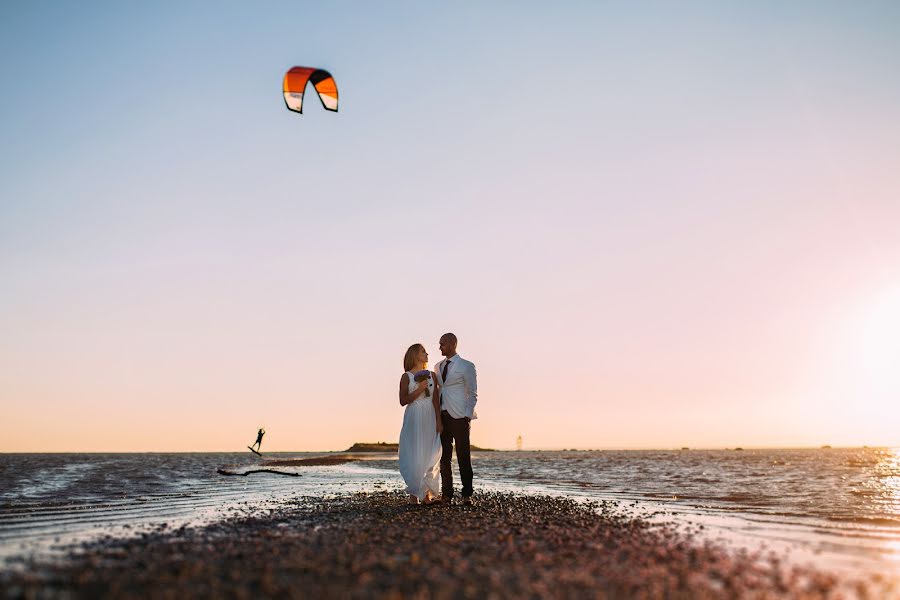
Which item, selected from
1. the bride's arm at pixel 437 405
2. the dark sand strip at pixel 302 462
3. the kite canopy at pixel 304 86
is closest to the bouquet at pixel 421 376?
the bride's arm at pixel 437 405

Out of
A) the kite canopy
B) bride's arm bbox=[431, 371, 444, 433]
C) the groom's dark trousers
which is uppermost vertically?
the kite canopy

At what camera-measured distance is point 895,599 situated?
228 inches

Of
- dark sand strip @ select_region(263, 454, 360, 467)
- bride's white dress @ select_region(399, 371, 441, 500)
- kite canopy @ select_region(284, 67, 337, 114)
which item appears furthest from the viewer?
dark sand strip @ select_region(263, 454, 360, 467)

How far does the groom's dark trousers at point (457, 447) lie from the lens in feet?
43.7

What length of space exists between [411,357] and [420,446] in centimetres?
186

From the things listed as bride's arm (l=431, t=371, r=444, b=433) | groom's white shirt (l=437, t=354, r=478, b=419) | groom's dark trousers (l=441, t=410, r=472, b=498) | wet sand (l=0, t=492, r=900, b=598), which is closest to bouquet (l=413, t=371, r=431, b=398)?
bride's arm (l=431, t=371, r=444, b=433)

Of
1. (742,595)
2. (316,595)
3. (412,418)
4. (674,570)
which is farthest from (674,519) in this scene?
(316,595)

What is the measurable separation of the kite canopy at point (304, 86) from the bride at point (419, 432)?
6.74 m

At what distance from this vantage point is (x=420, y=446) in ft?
44.1

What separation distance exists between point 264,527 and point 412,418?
14.0ft

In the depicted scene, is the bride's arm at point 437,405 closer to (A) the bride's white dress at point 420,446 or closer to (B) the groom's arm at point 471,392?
(A) the bride's white dress at point 420,446

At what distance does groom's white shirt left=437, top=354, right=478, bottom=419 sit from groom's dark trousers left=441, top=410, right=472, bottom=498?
0.17m

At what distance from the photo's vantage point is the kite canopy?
15570 millimetres

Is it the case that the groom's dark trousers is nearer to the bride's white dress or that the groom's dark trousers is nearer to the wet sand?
the bride's white dress
